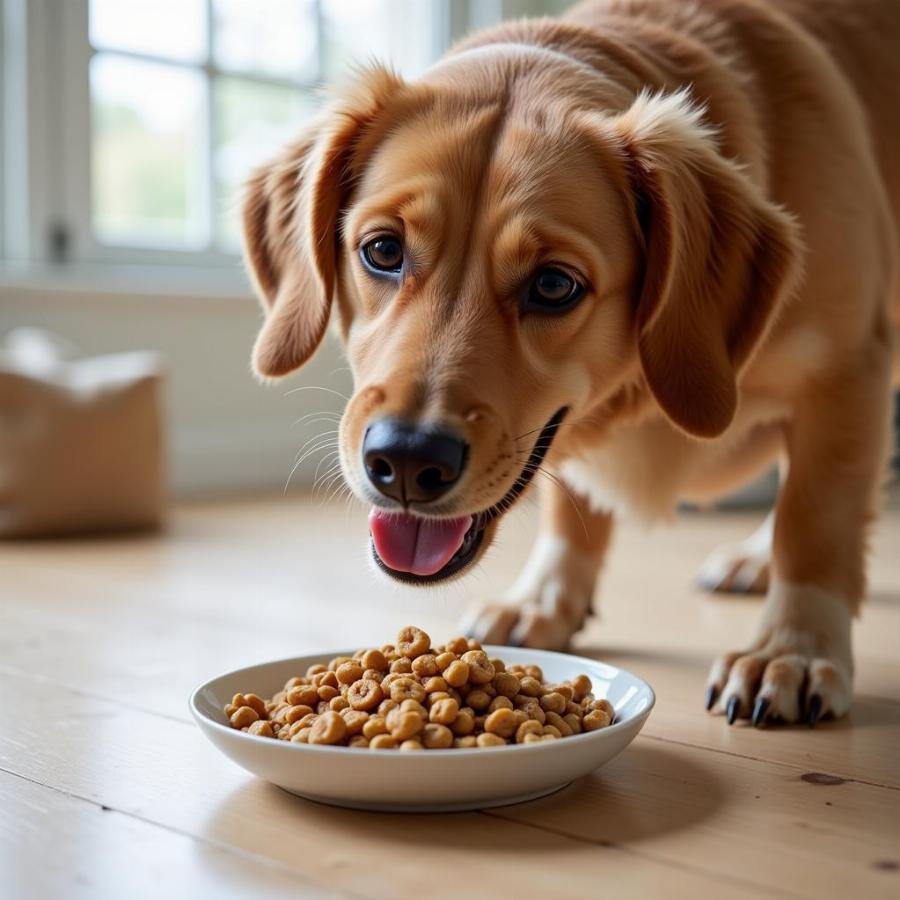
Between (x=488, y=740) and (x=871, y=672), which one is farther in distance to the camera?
(x=871, y=672)

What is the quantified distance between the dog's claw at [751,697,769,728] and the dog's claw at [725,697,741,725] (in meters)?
0.02

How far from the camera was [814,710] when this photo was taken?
1627mm

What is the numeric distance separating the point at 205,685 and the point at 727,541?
2.27 m

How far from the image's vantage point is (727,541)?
135 inches

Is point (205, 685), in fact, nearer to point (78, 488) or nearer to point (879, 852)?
point (879, 852)

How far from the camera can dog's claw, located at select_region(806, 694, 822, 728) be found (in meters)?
1.62

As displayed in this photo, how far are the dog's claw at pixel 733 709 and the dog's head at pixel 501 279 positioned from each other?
0.36 metres

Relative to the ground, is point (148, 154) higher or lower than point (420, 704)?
higher

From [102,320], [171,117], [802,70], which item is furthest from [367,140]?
[171,117]

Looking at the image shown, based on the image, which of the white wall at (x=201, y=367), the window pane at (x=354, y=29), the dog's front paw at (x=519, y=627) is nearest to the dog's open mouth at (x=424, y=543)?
the dog's front paw at (x=519, y=627)

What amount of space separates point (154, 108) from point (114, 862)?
3591 millimetres

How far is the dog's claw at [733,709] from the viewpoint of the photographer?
162 centimetres

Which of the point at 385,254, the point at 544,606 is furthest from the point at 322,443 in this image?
the point at 385,254

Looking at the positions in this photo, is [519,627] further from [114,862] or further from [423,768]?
[114,862]
